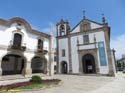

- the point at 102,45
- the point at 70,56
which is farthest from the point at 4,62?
the point at 102,45

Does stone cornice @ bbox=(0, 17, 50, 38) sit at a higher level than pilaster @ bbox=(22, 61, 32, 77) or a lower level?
higher

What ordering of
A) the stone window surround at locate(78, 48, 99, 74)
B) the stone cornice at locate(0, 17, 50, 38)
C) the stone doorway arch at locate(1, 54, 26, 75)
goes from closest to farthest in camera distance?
1. the stone cornice at locate(0, 17, 50, 38)
2. the stone doorway arch at locate(1, 54, 26, 75)
3. the stone window surround at locate(78, 48, 99, 74)

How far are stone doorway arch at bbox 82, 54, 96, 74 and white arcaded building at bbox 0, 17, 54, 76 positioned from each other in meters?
7.79

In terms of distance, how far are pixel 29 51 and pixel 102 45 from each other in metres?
14.6

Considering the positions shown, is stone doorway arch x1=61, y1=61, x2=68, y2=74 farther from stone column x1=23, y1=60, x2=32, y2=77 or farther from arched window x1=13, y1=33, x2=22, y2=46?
arched window x1=13, y1=33, x2=22, y2=46

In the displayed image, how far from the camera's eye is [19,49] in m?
18.3

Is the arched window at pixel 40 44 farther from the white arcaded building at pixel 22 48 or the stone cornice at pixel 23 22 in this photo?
the stone cornice at pixel 23 22

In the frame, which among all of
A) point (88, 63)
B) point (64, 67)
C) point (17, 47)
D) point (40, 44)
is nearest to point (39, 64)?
point (40, 44)

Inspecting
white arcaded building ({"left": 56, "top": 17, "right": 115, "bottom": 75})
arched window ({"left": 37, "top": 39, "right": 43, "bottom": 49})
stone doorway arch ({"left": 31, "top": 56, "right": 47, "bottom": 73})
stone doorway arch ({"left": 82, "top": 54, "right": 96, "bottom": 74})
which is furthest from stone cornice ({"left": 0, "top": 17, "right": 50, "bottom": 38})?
stone doorway arch ({"left": 82, "top": 54, "right": 96, "bottom": 74})

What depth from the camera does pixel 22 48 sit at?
18531 millimetres

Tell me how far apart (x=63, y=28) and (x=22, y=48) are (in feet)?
49.1

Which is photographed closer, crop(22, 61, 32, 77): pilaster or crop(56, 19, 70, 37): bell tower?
crop(22, 61, 32, 77): pilaster

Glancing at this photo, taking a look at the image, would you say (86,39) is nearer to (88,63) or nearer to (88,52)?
(88,52)

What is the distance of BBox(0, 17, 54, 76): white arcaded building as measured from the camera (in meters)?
17.2
